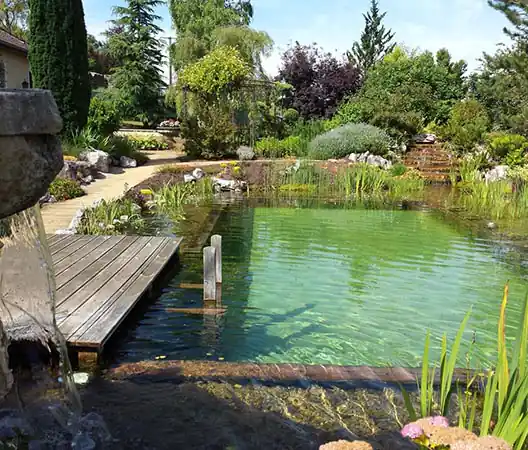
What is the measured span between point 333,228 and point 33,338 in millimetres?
6366

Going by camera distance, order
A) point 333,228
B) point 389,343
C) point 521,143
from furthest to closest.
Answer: point 521,143 < point 333,228 < point 389,343

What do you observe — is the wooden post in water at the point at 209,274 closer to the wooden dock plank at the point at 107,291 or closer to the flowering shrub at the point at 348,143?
the wooden dock plank at the point at 107,291

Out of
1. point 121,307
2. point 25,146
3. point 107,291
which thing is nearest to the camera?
point 25,146

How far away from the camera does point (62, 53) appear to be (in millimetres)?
13328

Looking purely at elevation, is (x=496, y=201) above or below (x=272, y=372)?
above

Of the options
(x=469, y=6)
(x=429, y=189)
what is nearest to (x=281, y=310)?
(x=429, y=189)

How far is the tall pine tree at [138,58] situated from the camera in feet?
71.6

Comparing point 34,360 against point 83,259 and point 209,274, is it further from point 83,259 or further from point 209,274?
point 83,259

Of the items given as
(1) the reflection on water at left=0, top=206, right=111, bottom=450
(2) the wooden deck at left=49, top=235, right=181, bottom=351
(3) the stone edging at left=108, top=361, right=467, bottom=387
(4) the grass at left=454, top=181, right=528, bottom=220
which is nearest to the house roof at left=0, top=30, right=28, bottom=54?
(2) the wooden deck at left=49, top=235, right=181, bottom=351

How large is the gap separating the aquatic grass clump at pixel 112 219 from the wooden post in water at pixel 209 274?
9.09 feet

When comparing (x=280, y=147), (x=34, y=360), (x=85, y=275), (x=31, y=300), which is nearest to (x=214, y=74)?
(x=280, y=147)

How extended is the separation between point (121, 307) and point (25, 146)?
8.98ft

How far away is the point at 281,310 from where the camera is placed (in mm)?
5207

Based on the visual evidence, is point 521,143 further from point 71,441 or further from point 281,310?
point 71,441
